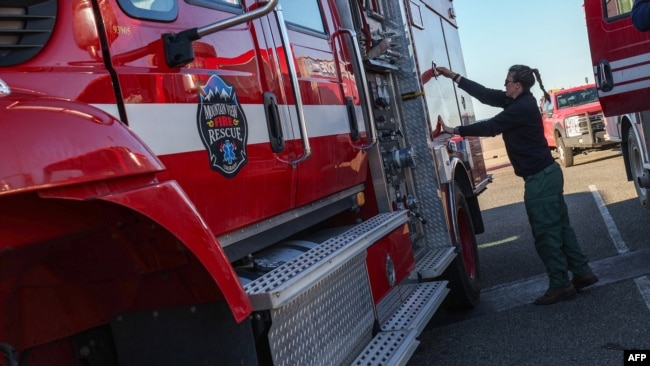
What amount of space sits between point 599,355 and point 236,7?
3.09 m

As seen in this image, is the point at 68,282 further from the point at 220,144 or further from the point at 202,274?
the point at 220,144

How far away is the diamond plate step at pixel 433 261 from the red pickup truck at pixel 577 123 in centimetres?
1268

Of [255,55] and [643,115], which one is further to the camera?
[643,115]

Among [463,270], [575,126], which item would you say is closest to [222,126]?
[463,270]

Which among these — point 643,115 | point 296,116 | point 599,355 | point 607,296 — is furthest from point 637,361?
point 643,115

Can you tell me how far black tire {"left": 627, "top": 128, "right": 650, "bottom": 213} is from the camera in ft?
27.1

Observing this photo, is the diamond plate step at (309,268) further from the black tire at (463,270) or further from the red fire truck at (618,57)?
the red fire truck at (618,57)

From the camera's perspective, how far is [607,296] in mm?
5637

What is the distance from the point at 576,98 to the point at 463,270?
14784mm

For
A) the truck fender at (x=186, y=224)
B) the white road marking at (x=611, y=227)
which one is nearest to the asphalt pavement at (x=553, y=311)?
the white road marking at (x=611, y=227)

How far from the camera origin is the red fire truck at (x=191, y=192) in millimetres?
1829

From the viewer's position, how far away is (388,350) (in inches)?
137

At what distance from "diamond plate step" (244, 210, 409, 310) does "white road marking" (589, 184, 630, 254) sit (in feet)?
13.7

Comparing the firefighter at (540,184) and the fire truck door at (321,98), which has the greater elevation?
the fire truck door at (321,98)
